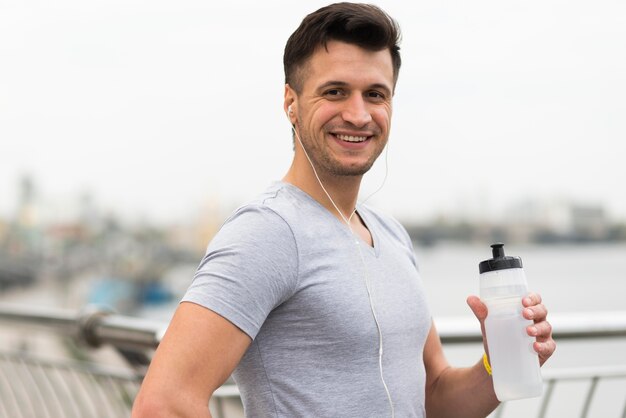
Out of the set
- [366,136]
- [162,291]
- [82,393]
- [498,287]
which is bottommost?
[162,291]

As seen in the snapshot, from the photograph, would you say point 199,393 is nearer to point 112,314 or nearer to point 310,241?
point 310,241

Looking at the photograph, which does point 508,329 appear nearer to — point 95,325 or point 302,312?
point 302,312

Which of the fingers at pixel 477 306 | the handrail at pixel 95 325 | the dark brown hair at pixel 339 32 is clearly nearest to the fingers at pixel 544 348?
the fingers at pixel 477 306

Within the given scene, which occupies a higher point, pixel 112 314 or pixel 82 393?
pixel 112 314

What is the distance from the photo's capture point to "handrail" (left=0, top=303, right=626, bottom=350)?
2410mm

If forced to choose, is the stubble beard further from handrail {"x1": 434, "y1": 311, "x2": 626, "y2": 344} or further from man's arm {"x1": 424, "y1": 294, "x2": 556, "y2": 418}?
handrail {"x1": 434, "y1": 311, "x2": 626, "y2": 344}

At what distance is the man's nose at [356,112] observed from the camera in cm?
151

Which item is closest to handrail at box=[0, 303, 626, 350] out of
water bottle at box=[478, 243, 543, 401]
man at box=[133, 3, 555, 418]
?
man at box=[133, 3, 555, 418]

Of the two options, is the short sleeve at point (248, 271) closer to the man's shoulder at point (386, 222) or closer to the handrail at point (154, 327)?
the man's shoulder at point (386, 222)

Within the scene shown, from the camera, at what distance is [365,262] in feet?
4.92

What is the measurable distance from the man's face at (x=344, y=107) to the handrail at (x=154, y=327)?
1.03m

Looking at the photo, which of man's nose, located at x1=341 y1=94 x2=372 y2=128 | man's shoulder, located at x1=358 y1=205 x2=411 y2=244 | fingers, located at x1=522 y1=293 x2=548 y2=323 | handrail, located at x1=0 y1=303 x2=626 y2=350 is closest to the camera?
fingers, located at x1=522 y1=293 x2=548 y2=323

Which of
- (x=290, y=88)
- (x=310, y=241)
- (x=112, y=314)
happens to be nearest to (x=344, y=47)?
(x=290, y=88)

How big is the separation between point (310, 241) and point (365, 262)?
0.52ft
